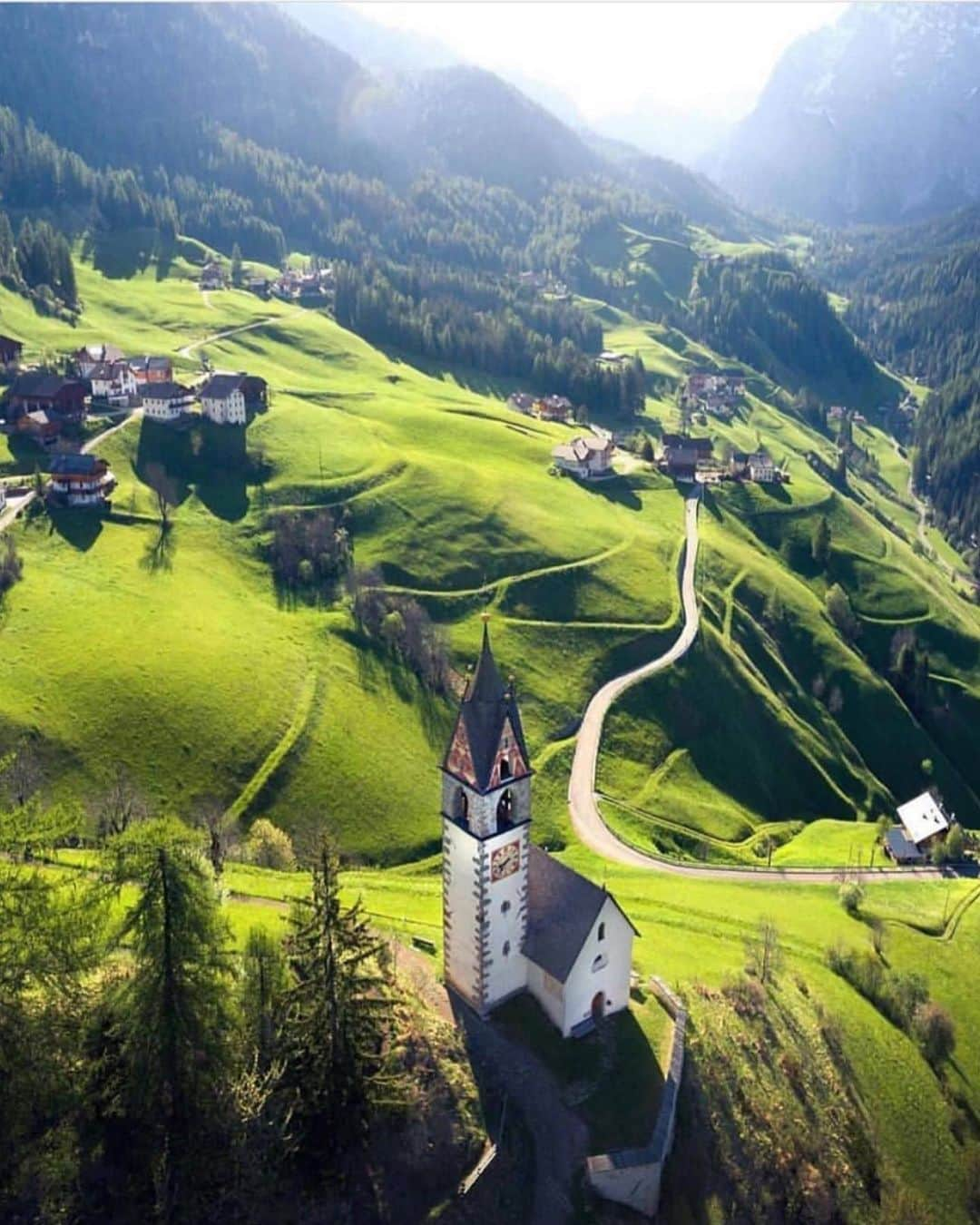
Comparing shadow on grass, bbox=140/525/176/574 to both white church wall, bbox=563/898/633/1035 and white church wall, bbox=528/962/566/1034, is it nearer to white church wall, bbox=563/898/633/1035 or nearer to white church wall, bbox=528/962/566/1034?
white church wall, bbox=528/962/566/1034

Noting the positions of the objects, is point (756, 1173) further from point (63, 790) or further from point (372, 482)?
point (372, 482)

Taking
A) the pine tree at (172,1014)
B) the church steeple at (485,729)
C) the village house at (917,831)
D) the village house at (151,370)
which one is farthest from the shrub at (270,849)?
the village house at (151,370)

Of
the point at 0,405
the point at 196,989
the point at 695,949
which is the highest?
the point at 196,989

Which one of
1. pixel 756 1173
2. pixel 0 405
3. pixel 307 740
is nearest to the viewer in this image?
pixel 756 1173

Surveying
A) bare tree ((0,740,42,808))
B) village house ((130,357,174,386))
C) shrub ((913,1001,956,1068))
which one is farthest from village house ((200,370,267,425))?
shrub ((913,1001,956,1068))

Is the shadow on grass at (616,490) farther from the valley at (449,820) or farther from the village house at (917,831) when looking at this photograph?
the village house at (917,831)

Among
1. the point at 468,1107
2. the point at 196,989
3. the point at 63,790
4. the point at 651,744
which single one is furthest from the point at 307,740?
the point at 196,989

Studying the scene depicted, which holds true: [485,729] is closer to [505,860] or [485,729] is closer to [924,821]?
[505,860]
